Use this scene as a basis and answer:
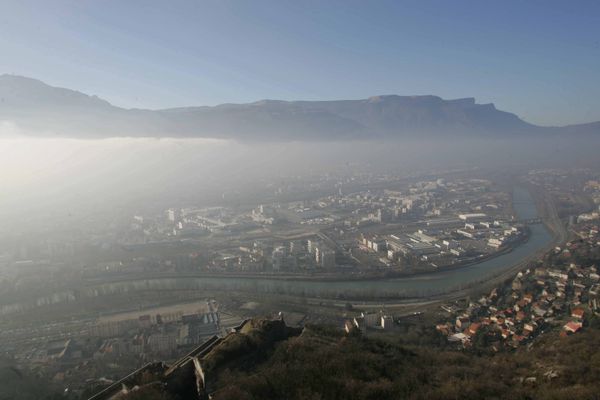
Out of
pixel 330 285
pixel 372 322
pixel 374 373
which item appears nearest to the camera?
pixel 374 373

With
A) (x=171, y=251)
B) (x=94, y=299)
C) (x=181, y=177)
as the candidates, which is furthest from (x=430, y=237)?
(x=181, y=177)

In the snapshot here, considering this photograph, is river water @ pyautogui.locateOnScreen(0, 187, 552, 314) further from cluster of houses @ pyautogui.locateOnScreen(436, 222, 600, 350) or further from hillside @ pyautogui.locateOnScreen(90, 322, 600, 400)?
hillside @ pyautogui.locateOnScreen(90, 322, 600, 400)

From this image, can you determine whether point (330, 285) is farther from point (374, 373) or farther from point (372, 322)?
point (374, 373)

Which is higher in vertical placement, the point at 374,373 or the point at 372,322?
the point at 374,373

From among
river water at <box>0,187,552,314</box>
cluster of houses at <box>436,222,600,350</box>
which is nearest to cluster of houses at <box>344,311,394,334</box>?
cluster of houses at <box>436,222,600,350</box>

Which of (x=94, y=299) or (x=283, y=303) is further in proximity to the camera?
(x=94, y=299)

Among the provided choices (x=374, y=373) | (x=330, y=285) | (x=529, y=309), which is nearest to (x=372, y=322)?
(x=529, y=309)

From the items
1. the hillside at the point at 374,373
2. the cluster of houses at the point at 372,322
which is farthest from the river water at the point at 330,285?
the hillside at the point at 374,373

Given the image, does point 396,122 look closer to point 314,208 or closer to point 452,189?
point 452,189

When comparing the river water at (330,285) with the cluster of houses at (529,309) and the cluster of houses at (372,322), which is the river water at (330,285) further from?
the cluster of houses at (372,322)
